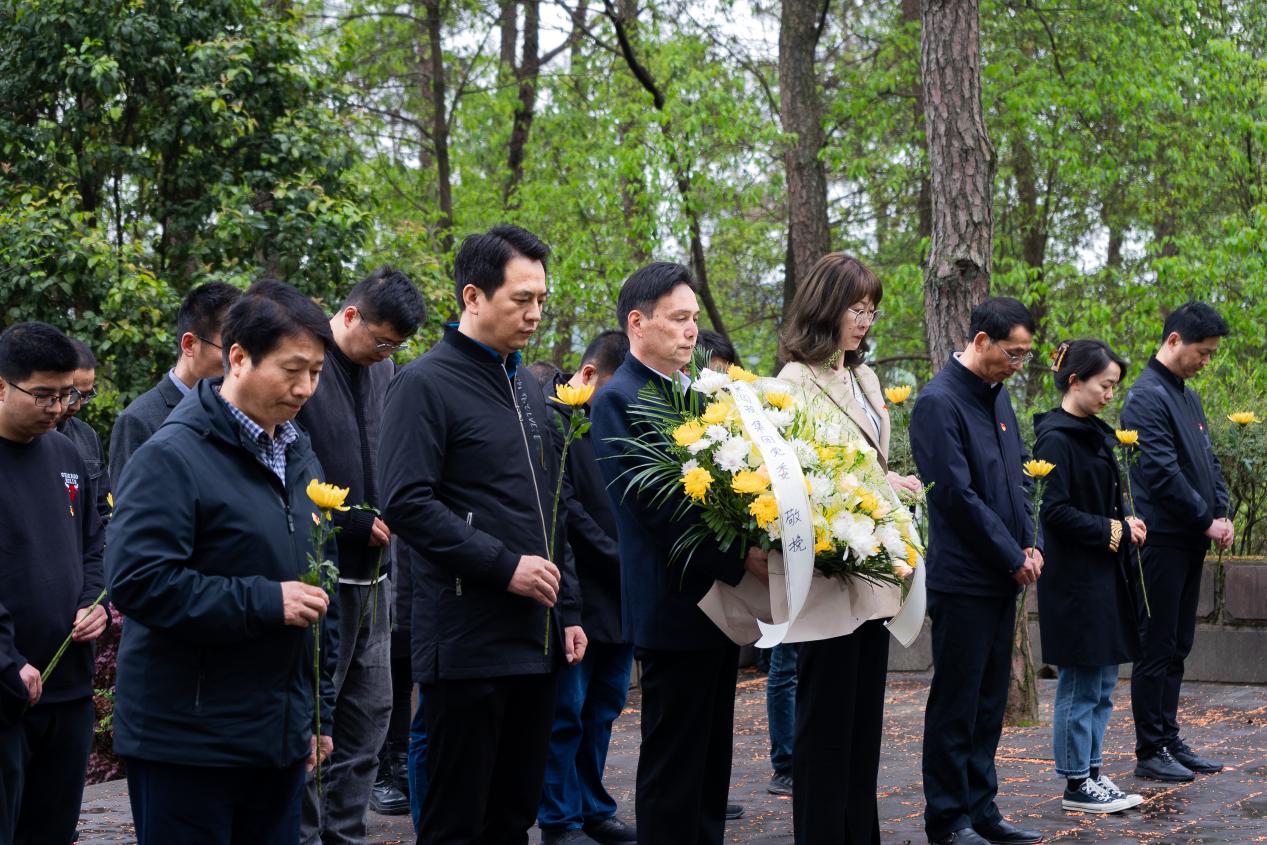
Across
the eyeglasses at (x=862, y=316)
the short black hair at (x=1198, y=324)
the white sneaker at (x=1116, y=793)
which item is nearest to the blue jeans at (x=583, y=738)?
the eyeglasses at (x=862, y=316)

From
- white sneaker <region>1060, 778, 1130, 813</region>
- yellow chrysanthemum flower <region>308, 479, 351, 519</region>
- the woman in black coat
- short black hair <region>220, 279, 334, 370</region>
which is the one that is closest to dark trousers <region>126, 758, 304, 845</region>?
yellow chrysanthemum flower <region>308, 479, 351, 519</region>

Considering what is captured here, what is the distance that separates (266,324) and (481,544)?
3.24 ft

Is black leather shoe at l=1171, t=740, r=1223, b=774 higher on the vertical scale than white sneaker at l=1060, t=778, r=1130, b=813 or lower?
higher

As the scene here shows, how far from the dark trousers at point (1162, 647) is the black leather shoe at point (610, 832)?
116 inches

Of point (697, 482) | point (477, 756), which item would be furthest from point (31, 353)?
point (697, 482)

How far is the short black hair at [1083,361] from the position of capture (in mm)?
7156

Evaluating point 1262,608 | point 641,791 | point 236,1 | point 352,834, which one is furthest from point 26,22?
point 1262,608

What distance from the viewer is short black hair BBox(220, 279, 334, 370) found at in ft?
12.0

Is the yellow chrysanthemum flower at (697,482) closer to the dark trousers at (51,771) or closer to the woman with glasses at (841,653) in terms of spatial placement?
the woman with glasses at (841,653)

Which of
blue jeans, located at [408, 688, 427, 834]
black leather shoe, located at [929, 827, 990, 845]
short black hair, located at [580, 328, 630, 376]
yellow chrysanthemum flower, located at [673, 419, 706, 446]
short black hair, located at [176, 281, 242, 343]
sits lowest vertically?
Answer: black leather shoe, located at [929, 827, 990, 845]

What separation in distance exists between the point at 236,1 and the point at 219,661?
976 centimetres

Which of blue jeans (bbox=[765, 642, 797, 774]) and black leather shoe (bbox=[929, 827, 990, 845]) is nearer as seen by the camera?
black leather shoe (bbox=[929, 827, 990, 845])

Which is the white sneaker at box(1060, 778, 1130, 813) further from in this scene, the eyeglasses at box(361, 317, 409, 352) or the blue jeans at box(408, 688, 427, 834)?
the eyeglasses at box(361, 317, 409, 352)

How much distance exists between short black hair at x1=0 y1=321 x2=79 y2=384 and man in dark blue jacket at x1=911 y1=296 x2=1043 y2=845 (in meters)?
3.39
